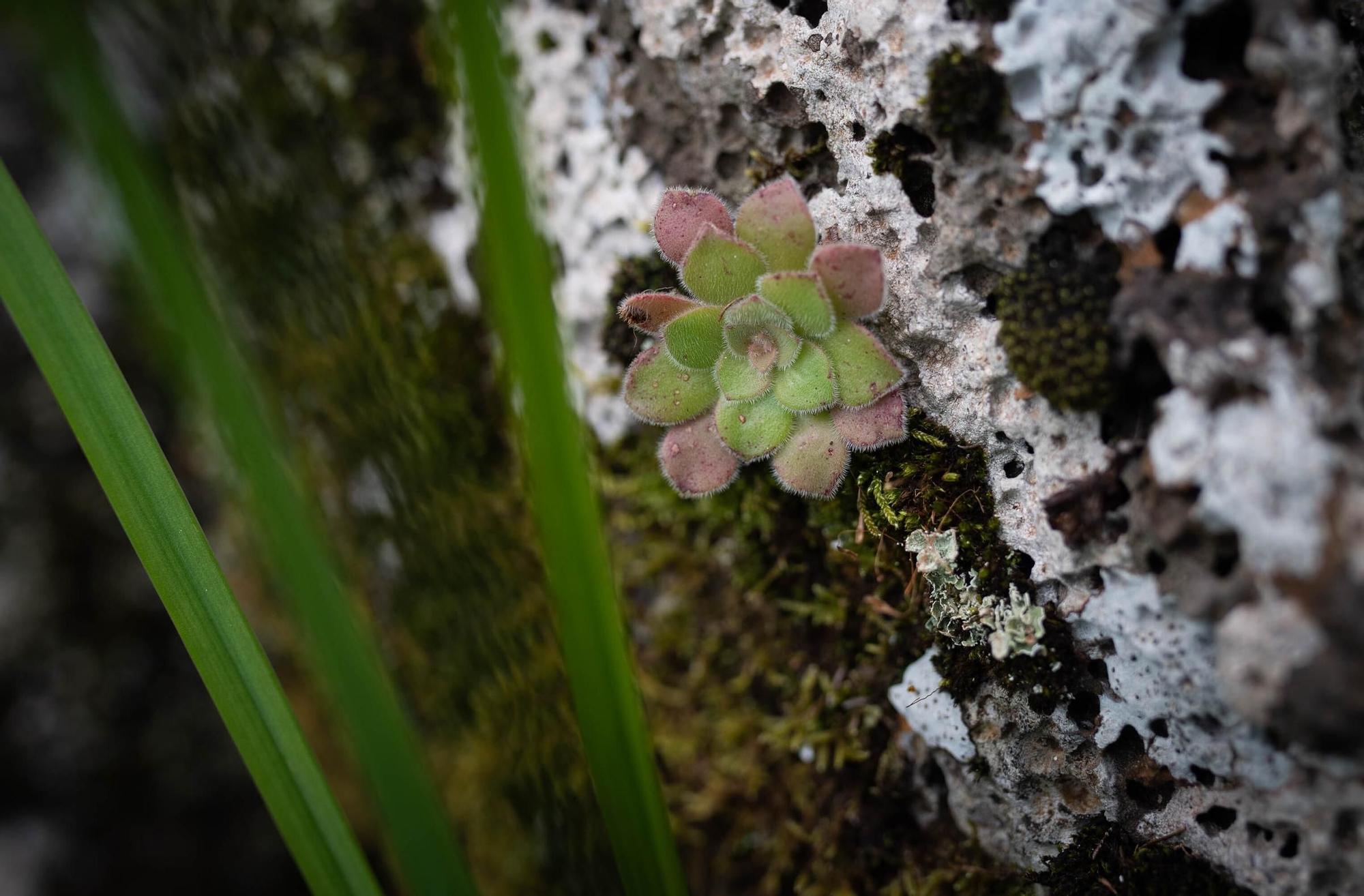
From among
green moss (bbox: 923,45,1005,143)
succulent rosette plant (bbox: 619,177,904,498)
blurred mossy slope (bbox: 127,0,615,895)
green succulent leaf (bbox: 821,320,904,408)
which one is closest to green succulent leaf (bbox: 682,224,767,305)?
succulent rosette plant (bbox: 619,177,904,498)

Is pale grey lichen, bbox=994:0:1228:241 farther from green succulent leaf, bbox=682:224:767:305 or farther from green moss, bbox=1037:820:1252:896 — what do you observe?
green moss, bbox=1037:820:1252:896

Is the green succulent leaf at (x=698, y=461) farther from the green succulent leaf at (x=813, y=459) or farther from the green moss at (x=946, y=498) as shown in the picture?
the green moss at (x=946, y=498)

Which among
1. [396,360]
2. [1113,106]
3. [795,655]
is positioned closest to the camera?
[1113,106]

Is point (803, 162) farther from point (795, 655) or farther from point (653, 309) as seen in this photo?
point (795, 655)

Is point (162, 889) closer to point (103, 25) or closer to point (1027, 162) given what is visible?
point (103, 25)

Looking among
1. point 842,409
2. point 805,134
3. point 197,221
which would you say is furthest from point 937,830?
point 197,221

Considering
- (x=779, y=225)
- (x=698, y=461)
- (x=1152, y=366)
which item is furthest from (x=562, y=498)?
(x=1152, y=366)


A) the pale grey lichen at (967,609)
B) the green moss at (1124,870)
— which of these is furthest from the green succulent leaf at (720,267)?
the green moss at (1124,870)
